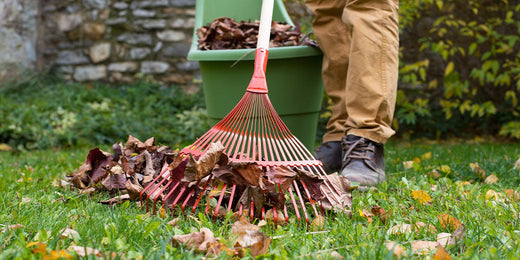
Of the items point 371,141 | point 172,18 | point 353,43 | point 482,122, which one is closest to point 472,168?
point 371,141

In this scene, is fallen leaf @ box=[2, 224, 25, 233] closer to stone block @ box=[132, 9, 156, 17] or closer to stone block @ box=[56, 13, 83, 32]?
stone block @ box=[132, 9, 156, 17]

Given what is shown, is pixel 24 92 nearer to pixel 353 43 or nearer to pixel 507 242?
pixel 353 43

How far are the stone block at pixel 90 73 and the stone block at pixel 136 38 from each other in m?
0.40

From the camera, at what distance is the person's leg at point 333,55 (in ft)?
6.92

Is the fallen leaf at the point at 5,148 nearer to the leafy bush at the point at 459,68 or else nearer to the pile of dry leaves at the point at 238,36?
the pile of dry leaves at the point at 238,36

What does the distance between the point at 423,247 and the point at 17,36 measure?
4.87 meters

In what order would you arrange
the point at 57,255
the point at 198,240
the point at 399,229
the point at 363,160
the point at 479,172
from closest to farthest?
the point at 57,255
the point at 198,240
the point at 399,229
the point at 363,160
the point at 479,172

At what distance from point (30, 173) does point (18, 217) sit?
82cm

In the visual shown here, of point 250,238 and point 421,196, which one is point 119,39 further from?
point 250,238

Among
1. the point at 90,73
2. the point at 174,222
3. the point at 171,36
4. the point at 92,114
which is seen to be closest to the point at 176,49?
the point at 171,36

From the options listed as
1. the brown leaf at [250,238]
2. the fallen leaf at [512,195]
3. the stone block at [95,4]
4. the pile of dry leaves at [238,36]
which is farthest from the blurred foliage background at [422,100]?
the brown leaf at [250,238]

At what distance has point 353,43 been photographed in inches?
72.1

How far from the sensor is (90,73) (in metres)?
5.29

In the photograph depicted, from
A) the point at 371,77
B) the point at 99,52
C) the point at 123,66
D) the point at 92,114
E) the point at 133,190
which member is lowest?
the point at 92,114
